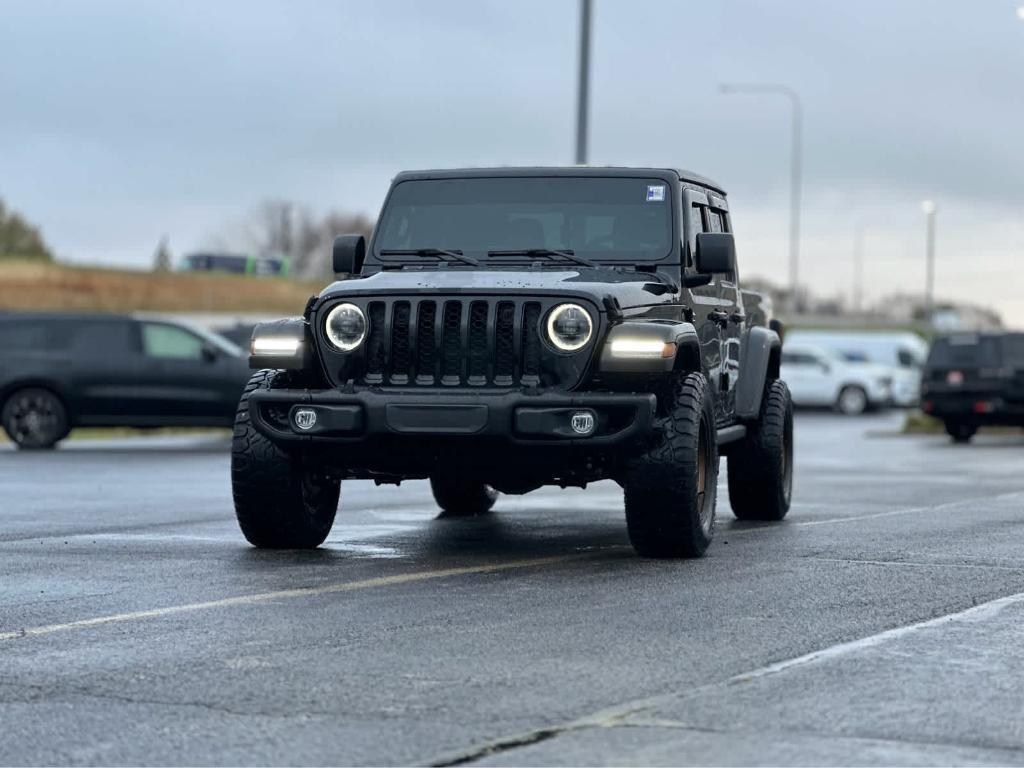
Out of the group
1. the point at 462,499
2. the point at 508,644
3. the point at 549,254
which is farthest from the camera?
the point at 462,499

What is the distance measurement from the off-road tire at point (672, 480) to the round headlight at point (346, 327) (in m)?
1.52

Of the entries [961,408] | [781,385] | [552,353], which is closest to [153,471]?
[781,385]

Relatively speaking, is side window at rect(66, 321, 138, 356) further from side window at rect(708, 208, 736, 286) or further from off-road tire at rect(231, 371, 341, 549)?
off-road tire at rect(231, 371, 341, 549)

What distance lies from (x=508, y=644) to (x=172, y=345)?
19395 mm

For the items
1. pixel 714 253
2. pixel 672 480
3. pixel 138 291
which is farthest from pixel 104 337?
pixel 138 291

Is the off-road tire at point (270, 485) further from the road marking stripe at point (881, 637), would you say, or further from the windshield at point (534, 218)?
the road marking stripe at point (881, 637)

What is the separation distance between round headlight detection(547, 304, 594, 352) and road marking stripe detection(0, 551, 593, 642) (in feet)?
3.71

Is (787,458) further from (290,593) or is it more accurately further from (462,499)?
(290,593)

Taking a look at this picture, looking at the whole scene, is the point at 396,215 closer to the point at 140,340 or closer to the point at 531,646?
the point at 531,646

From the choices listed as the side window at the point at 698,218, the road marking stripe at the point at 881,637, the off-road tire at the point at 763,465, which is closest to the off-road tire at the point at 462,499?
the off-road tire at the point at 763,465

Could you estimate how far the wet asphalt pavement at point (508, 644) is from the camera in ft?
18.2

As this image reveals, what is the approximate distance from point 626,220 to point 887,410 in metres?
40.5

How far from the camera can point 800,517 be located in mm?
13914

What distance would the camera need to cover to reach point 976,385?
32375mm
